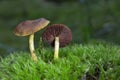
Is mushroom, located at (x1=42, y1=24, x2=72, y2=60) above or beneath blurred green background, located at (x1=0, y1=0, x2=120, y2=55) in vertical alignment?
beneath

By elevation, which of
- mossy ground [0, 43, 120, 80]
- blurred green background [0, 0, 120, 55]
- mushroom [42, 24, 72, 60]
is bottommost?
mossy ground [0, 43, 120, 80]

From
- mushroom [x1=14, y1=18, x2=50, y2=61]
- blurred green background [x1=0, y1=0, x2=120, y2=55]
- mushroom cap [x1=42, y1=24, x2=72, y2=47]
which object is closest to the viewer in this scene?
mushroom [x1=14, y1=18, x2=50, y2=61]

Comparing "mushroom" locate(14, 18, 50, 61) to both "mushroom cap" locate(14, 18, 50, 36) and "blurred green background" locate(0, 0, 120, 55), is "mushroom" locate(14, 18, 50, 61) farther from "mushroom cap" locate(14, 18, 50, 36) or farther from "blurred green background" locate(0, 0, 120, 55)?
"blurred green background" locate(0, 0, 120, 55)

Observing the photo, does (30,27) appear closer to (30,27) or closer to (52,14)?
(30,27)

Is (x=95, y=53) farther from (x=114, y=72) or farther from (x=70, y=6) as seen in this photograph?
(x=70, y=6)

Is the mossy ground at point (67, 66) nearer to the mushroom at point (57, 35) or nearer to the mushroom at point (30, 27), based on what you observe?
the mushroom at point (57, 35)

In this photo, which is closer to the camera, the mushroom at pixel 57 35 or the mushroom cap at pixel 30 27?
the mushroom cap at pixel 30 27

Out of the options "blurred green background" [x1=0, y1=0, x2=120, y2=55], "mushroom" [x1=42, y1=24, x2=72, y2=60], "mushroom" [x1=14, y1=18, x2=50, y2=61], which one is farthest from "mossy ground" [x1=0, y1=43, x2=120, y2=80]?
"blurred green background" [x1=0, y1=0, x2=120, y2=55]

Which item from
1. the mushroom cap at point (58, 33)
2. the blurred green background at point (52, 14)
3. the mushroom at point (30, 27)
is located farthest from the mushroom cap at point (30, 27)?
the blurred green background at point (52, 14)
